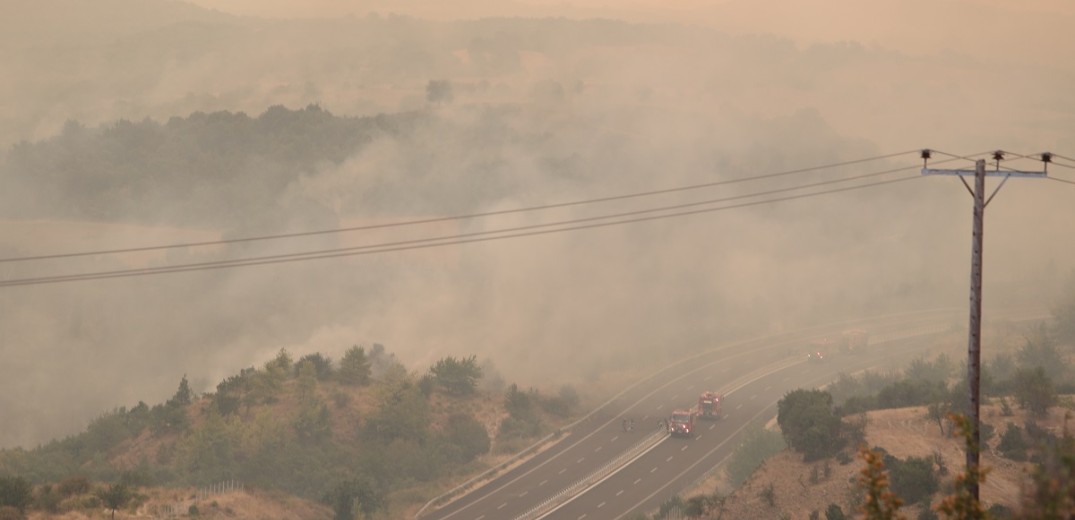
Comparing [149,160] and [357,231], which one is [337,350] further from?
[149,160]

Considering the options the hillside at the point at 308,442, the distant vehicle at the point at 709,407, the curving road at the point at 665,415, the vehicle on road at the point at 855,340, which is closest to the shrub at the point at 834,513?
the curving road at the point at 665,415

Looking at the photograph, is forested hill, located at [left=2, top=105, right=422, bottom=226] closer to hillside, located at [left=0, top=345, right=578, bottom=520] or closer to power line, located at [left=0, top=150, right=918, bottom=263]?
power line, located at [left=0, top=150, right=918, bottom=263]

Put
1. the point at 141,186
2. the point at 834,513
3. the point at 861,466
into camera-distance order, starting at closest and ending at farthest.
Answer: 1. the point at 834,513
2. the point at 861,466
3. the point at 141,186

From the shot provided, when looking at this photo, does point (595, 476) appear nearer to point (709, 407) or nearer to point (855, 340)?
point (709, 407)

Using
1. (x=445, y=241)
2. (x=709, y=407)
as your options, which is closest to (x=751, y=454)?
(x=709, y=407)

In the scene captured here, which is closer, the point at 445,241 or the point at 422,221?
the point at 445,241

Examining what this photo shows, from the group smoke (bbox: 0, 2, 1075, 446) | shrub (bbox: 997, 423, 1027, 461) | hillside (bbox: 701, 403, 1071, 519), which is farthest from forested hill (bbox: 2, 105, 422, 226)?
shrub (bbox: 997, 423, 1027, 461)

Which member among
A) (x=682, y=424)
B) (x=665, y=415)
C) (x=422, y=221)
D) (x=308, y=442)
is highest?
(x=422, y=221)
